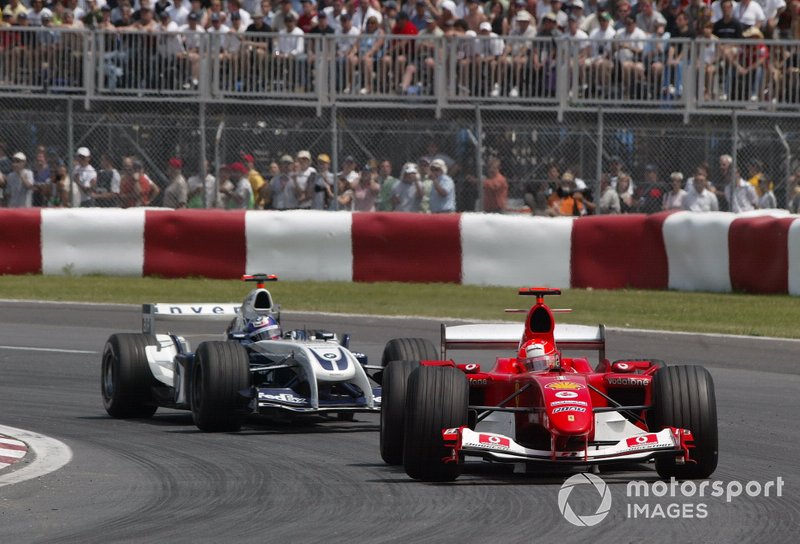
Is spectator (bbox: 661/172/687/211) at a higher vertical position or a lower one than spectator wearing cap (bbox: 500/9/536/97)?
lower

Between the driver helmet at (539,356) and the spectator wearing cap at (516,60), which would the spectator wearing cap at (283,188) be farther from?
the driver helmet at (539,356)

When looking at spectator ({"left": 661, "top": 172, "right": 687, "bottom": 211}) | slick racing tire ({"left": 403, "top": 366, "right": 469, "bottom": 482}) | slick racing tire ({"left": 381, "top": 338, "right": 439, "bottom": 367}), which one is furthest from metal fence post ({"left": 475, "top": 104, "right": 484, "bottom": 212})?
slick racing tire ({"left": 403, "top": 366, "right": 469, "bottom": 482})

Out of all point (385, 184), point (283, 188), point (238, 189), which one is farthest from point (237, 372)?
point (238, 189)

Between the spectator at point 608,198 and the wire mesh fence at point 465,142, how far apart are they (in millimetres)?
132

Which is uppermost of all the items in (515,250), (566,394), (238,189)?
(238,189)

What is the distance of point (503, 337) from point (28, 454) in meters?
2.71

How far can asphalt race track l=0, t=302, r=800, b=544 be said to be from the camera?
5781 millimetres

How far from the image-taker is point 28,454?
8.00m

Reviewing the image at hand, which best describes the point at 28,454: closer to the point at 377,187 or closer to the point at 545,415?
the point at 545,415

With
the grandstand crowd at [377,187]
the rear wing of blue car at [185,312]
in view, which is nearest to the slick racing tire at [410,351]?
the rear wing of blue car at [185,312]

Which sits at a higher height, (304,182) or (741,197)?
(304,182)

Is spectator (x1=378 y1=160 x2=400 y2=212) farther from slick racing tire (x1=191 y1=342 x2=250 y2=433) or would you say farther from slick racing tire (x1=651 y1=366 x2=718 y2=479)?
slick racing tire (x1=651 y1=366 x2=718 y2=479)

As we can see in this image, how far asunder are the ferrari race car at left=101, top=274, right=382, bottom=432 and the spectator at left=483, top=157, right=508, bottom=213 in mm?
7918

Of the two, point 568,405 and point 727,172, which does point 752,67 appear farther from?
point 568,405
